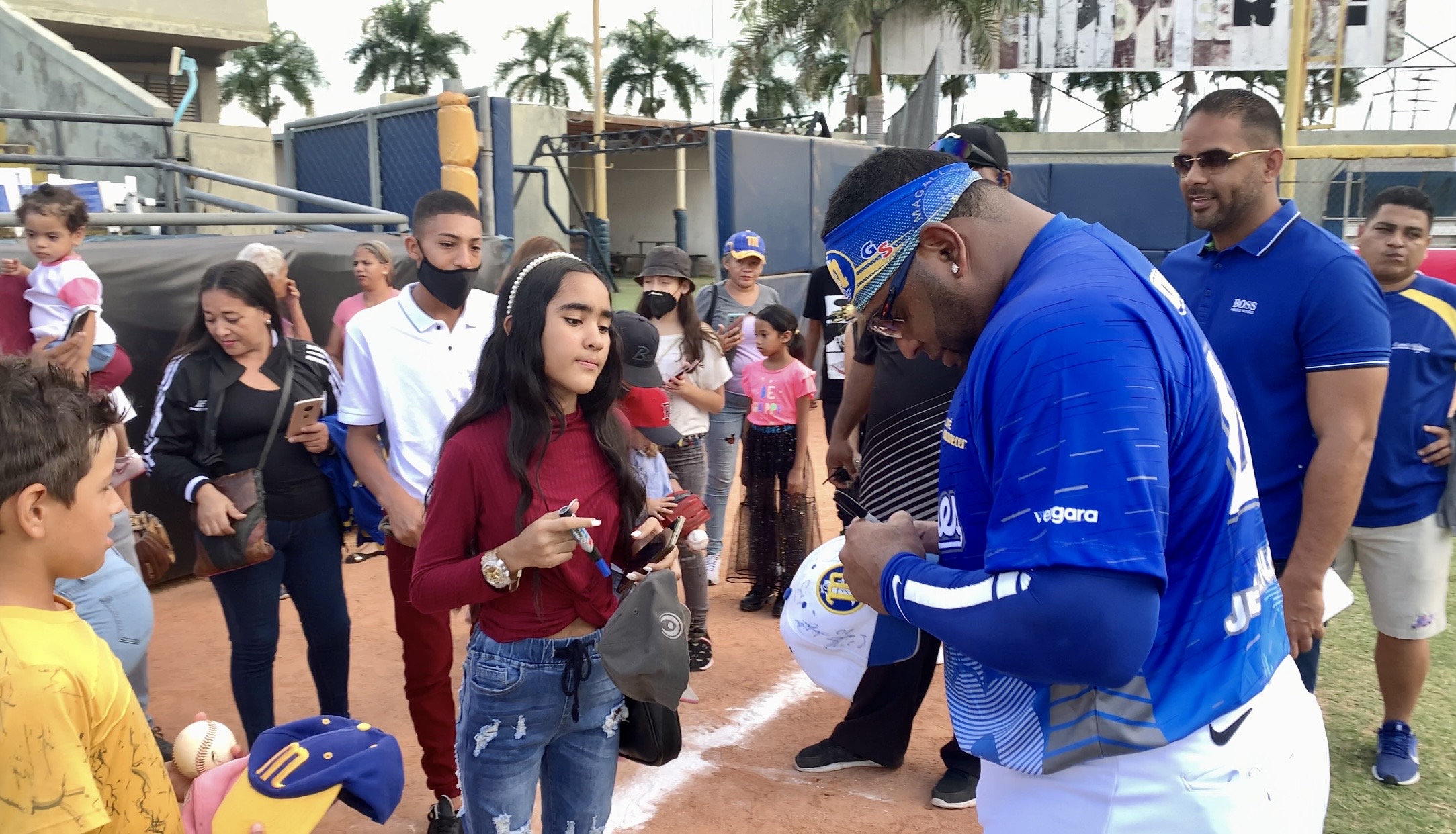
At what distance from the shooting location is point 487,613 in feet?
8.20

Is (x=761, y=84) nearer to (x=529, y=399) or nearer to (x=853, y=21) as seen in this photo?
(x=853, y=21)

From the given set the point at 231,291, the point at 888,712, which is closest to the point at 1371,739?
the point at 888,712

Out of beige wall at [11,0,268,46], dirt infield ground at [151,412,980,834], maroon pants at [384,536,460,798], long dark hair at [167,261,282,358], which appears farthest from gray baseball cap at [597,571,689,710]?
beige wall at [11,0,268,46]

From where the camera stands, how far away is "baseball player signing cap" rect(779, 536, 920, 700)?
1.78 m

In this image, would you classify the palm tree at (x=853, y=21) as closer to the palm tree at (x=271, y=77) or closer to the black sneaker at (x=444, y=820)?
the palm tree at (x=271, y=77)

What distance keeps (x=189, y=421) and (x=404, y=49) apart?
1706 inches

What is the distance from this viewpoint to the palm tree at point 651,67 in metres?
42.6

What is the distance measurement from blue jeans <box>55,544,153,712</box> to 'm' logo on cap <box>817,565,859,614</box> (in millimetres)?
2365

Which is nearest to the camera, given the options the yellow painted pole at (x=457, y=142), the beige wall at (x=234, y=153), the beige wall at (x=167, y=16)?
the yellow painted pole at (x=457, y=142)

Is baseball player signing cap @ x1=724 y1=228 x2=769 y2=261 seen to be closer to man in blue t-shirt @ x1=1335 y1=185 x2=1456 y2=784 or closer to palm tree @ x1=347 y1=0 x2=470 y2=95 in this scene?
man in blue t-shirt @ x1=1335 y1=185 x2=1456 y2=784

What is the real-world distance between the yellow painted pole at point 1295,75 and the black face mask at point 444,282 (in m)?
5.89

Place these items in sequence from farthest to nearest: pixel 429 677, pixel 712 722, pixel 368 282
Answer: pixel 368 282 < pixel 712 722 < pixel 429 677

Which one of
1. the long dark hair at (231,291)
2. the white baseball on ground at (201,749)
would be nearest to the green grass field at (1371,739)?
the white baseball on ground at (201,749)

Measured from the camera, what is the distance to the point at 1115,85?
3497 centimetres
